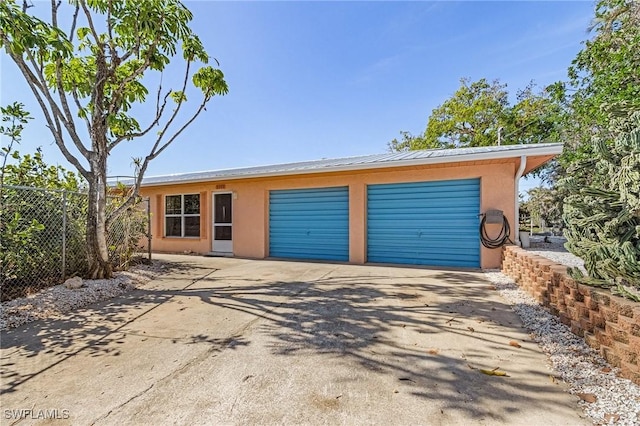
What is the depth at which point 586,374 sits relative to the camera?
2.34m

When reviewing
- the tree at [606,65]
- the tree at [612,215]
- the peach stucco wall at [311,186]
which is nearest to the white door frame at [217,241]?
the peach stucco wall at [311,186]

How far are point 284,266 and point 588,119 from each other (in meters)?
A: 10.7

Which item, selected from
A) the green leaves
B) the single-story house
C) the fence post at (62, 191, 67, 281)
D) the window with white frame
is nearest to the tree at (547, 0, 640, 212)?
the single-story house

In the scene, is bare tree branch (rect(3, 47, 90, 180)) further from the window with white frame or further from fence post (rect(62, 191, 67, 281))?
the window with white frame

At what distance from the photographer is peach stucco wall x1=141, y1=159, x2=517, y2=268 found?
7.04 meters

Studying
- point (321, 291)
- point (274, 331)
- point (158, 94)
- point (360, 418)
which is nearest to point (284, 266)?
point (321, 291)

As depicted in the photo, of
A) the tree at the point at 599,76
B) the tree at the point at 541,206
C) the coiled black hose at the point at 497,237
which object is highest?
the tree at the point at 599,76

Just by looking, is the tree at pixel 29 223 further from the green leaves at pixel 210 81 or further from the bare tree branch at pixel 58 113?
the green leaves at pixel 210 81

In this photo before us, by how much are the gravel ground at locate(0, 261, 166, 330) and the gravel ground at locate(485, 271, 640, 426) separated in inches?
228

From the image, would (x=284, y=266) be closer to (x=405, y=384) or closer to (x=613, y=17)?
(x=405, y=384)

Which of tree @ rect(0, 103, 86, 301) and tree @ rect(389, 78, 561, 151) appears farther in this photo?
tree @ rect(389, 78, 561, 151)

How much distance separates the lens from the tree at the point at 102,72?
512 cm

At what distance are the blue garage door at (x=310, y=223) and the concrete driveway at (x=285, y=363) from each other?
3.94 metres

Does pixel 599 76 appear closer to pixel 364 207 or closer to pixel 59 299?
pixel 364 207
